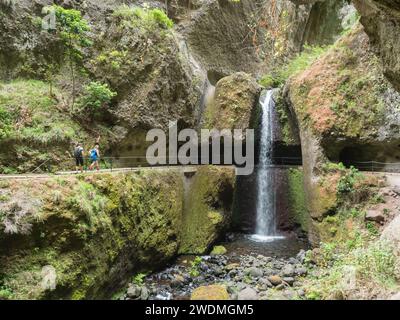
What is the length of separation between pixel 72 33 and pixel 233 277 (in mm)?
12900

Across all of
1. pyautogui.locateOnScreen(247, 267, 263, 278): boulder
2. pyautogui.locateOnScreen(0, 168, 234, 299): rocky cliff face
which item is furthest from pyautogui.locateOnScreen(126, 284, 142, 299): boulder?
pyautogui.locateOnScreen(247, 267, 263, 278): boulder

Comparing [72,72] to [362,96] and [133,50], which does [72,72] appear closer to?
[133,50]

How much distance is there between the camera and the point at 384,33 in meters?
6.98

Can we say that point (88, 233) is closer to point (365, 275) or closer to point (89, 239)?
point (89, 239)

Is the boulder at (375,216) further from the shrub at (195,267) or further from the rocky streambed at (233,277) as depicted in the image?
the shrub at (195,267)

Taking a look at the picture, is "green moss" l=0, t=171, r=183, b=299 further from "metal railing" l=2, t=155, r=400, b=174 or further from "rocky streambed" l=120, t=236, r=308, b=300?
"metal railing" l=2, t=155, r=400, b=174

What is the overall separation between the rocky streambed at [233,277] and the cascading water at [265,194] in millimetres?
2016

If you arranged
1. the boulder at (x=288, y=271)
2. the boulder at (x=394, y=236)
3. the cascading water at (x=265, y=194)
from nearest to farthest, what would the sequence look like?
the boulder at (x=394, y=236) < the boulder at (x=288, y=271) < the cascading water at (x=265, y=194)

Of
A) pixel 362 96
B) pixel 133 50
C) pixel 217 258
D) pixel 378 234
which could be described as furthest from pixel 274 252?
pixel 133 50

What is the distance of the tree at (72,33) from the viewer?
13.9 m

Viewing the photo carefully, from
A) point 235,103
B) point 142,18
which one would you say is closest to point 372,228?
point 235,103

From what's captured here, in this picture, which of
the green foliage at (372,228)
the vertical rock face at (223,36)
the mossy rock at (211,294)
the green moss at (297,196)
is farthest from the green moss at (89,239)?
the vertical rock face at (223,36)

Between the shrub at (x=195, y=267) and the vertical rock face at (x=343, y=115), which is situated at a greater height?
the vertical rock face at (x=343, y=115)

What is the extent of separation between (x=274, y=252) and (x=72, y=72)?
12.9m
